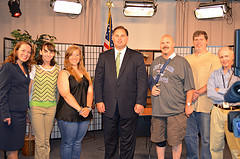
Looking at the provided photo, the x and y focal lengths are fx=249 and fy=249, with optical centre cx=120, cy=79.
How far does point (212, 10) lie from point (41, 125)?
5036mm

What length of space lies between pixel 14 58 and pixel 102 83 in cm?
103

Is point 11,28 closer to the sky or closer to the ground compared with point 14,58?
closer to the sky

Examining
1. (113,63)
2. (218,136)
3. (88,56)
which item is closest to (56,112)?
(113,63)

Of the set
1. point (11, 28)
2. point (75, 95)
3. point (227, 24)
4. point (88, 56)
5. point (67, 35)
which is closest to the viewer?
point (75, 95)

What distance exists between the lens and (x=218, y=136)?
9.53 feet

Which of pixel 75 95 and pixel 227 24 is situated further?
pixel 227 24

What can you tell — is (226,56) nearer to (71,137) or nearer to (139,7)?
(71,137)

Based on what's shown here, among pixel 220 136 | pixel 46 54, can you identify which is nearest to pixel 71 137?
pixel 46 54

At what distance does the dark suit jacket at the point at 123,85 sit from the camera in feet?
9.53

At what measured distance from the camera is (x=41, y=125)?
2898 mm

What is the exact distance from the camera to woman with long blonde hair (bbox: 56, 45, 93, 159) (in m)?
2.86

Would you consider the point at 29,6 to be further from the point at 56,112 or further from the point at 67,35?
the point at 56,112

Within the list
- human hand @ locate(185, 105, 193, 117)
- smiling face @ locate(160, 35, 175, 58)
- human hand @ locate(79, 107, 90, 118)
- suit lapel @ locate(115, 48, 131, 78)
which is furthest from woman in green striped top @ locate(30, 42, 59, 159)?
human hand @ locate(185, 105, 193, 117)

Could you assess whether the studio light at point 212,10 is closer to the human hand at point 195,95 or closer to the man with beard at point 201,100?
the man with beard at point 201,100
